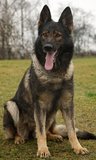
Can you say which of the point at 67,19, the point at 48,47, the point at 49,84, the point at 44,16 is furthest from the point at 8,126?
the point at 67,19

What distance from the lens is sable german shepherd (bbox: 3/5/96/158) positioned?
3.08m

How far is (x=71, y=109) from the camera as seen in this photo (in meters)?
3.25

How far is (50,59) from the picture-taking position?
10.1 ft

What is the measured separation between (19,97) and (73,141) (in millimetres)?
1266

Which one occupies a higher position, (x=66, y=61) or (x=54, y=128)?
(x=66, y=61)

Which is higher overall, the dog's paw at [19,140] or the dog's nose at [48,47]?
the dog's nose at [48,47]

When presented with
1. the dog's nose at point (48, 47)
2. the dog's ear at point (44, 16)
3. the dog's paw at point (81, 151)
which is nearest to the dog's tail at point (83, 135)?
the dog's paw at point (81, 151)

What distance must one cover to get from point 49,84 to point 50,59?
1.31 ft

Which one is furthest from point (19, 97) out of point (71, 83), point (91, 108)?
point (91, 108)

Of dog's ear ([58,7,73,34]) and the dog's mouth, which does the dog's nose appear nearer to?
the dog's mouth

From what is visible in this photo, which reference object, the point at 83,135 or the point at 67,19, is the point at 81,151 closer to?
the point at 83,135

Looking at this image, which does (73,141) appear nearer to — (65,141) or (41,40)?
(65,141)

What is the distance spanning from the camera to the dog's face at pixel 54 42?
9.96ft

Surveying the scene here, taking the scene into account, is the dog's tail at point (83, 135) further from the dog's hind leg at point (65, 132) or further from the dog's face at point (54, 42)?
the dog's face at point (54, 42)
